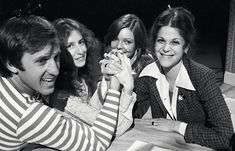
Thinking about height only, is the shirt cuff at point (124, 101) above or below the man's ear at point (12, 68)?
below

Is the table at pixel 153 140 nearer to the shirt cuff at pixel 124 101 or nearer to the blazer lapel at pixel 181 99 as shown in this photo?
the shirt cuff at pixel 124 101

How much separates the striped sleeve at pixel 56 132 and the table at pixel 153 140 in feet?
0.48

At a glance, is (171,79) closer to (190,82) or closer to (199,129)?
(190,82)

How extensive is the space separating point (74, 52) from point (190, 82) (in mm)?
913

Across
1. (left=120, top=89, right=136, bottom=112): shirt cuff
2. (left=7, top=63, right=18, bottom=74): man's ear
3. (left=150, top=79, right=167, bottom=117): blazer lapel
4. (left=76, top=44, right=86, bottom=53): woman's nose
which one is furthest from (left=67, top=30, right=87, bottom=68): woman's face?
(left=7, top=63, right=18, bottom=74): man's ear

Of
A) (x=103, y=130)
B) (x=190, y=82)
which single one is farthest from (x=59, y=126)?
(x=190, y=82)

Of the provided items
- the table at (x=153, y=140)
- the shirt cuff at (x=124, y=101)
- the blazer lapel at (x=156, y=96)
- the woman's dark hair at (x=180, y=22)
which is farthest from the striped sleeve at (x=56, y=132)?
the woman's dark hair at (x=180, y=22)

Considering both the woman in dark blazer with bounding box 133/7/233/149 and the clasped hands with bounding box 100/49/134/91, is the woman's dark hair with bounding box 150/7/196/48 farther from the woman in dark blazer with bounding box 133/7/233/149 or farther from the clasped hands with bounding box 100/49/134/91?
the clasped hands with bounding box 100/49/134/91

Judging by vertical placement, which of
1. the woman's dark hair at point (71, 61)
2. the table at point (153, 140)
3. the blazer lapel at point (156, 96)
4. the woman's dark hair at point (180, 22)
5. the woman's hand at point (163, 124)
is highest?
the woman's dark hair at point (180, 22)

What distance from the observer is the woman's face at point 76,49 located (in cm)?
228

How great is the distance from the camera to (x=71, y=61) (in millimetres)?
2287

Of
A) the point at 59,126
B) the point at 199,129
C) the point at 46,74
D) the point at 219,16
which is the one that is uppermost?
the point at 219,16

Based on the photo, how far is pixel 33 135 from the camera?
1259mm

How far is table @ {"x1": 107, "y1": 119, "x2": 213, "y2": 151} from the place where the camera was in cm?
149
